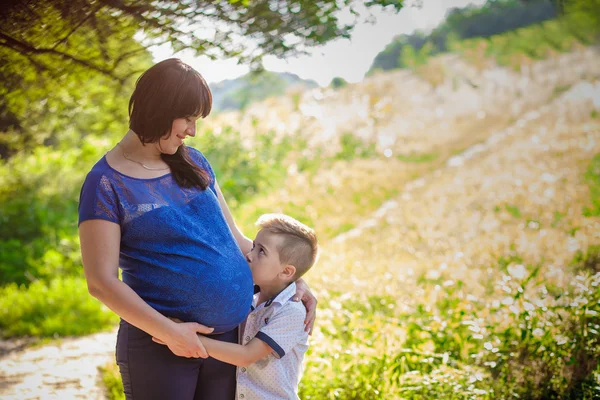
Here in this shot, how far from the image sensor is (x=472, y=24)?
2620cm

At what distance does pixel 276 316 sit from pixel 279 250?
28cm

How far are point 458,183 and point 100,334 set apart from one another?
6.51 m

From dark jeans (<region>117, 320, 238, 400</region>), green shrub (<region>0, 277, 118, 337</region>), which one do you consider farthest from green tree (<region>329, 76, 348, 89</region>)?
dark jeans (<region>117, 320, 238, 400</region>)

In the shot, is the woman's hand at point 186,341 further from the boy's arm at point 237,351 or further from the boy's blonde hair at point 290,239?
the boy's blonde hair at point 290,239

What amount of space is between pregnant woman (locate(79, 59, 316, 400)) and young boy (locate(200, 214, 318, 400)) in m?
0.16

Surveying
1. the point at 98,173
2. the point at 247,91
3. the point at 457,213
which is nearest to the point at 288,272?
the point at 98,173

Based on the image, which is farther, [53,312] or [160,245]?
[53,312]

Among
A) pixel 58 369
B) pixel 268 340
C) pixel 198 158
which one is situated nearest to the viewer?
pixel 268 340

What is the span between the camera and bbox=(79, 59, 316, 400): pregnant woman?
187cm

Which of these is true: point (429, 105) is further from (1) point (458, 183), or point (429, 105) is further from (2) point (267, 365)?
(2) point (267, 365)

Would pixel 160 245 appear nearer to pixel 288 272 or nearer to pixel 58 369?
pixel 288 272

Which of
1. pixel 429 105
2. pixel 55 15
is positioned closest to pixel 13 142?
pixel 55 15

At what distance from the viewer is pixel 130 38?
316cm

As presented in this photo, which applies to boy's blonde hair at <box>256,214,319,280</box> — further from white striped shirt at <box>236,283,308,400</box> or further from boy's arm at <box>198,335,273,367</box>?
boy's arm at <box>198,335,273,367</box>
